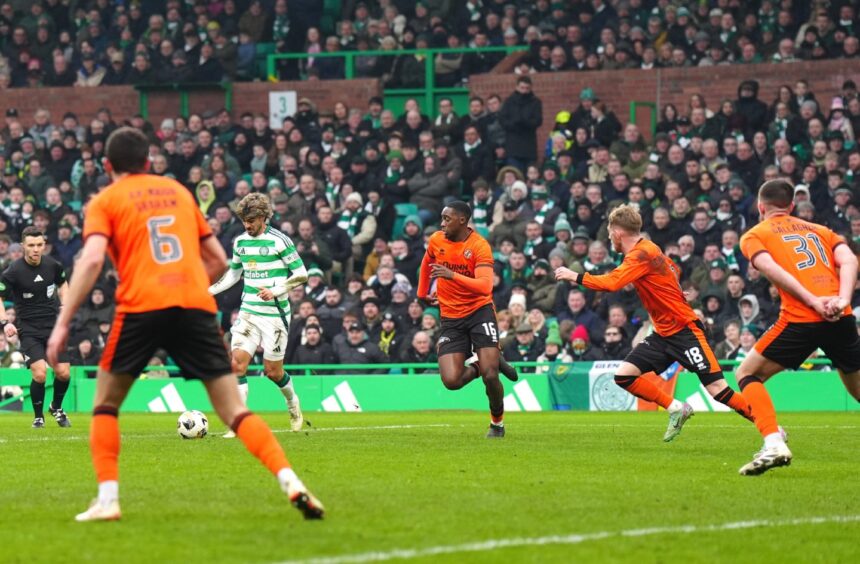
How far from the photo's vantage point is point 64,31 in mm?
34312

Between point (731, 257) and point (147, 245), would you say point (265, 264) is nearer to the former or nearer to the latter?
point (147, 245)

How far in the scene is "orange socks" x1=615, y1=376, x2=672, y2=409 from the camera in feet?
47.5

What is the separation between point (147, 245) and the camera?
8.49 metres

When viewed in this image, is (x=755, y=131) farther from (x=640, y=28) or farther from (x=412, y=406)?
(x=412, y=406)

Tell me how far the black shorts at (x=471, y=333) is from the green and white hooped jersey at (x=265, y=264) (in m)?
1.69

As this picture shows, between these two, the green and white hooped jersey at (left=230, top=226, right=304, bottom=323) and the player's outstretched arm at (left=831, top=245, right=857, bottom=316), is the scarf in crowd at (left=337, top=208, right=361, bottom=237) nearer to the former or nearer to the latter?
the green and white hooped jersey at (left=230, top=226, right=304, bottom=323)

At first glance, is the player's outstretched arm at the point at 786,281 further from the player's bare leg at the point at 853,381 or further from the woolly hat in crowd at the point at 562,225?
the woolly hat in crowd at the point at 562,225

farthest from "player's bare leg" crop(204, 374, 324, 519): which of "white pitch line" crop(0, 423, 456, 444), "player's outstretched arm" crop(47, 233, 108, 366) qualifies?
"white pitch line" crop(0, 423, 456, 444)

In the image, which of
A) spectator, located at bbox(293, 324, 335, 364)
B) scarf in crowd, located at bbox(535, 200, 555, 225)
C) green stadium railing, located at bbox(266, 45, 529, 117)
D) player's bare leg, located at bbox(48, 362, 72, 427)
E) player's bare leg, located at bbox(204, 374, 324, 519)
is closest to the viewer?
player's bare leg, located at bbox(204, 374, 324, 519)

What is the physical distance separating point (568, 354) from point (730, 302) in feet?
8.88

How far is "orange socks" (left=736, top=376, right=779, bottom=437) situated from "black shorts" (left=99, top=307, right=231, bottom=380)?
4.38 metres

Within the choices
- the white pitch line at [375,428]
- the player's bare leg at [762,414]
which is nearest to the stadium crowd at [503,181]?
the white pitch line at [375,428]

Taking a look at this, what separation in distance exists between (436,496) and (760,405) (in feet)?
9.31

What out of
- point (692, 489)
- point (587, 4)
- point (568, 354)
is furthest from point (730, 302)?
point (692, 489)
